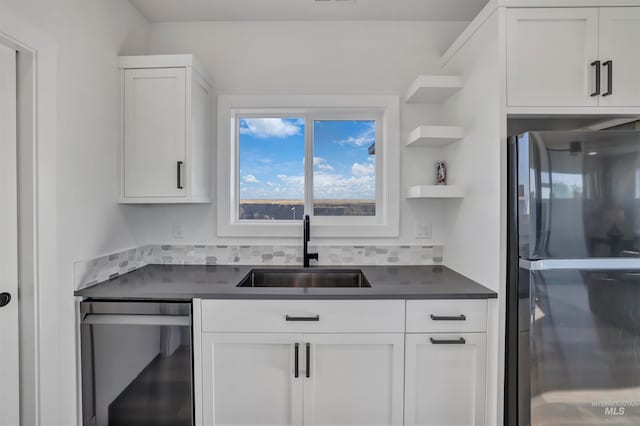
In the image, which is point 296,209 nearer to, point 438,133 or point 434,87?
point 438,133

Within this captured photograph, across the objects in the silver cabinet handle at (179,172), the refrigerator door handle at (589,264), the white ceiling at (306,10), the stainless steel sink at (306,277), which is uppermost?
the white ceiling at (306,10)

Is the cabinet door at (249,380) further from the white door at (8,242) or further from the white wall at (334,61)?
the white wall at (334,61)

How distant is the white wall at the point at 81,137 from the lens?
1.53 metres

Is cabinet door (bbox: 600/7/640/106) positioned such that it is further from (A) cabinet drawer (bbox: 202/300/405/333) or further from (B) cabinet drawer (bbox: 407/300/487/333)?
(A) cabinet drawer (bbox: 202/300/405/333)

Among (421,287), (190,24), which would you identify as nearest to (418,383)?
(421,287)

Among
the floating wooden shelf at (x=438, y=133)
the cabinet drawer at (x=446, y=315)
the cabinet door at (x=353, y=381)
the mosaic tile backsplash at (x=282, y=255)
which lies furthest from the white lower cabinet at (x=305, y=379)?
the floating wooden shelf at (x=438, y=133)

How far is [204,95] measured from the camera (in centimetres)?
214

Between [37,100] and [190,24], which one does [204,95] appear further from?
[37,100]

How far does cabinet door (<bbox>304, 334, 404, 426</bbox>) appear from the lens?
5.29 ft

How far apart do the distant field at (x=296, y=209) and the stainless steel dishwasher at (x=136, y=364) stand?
93 centimetres

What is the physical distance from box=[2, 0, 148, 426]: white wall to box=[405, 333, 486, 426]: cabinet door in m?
1.62

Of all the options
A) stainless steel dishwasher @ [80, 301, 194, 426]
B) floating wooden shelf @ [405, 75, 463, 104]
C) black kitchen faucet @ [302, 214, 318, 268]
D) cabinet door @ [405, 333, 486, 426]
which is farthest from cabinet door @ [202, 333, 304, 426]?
floating wooden shelf @ [405, 75, 463, 104]

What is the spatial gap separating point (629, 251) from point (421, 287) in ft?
2.85

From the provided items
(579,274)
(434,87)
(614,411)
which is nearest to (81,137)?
(434,87)
